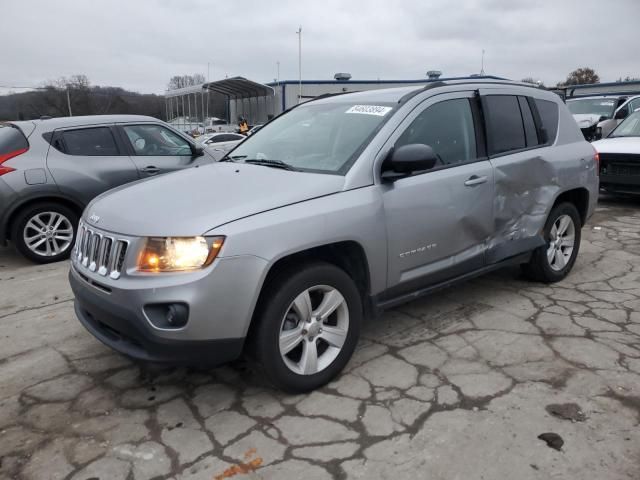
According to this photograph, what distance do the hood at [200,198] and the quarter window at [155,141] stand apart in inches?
137

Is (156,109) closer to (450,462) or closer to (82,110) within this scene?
(82,110)

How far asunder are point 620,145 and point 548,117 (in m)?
4.71

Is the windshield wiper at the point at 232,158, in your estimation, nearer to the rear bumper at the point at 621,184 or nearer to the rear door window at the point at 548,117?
the rear door window at the point at 548,117

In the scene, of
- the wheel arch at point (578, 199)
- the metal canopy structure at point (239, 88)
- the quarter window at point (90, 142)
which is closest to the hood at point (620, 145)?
the wheel arch at point (578, 199)

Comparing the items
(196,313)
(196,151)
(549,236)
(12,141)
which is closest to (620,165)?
(549,236)

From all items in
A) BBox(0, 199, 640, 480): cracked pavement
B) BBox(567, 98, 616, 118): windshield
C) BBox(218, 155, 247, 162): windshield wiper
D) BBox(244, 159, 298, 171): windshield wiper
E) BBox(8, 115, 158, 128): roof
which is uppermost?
BBox(567, 98, 616, 118): windshield

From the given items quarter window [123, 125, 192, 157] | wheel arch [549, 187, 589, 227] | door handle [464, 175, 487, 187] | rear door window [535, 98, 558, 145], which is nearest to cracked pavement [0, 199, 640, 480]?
wheel arch [549, 187, 589, 227]

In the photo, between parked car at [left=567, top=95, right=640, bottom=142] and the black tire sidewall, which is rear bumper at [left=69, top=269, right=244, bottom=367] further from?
parked car at [left=567, top=95, right=640, bottom=142]

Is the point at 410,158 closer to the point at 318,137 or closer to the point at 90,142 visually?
the point at 318,137

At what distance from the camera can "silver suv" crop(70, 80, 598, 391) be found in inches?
99.3

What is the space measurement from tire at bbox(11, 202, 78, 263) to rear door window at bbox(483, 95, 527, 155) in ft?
15.7

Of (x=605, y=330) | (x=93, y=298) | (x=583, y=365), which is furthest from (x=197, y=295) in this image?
(x=605, y=330)

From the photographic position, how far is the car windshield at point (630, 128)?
890 cm

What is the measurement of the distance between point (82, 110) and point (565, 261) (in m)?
47.2
